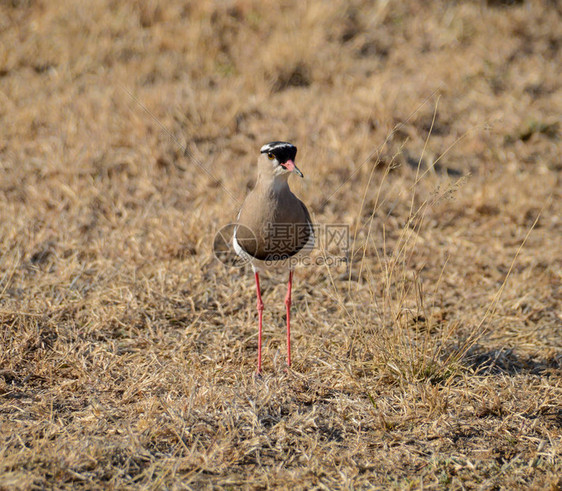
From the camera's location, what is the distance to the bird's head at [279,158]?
343 centimetres

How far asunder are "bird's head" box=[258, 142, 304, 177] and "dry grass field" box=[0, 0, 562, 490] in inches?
19.2

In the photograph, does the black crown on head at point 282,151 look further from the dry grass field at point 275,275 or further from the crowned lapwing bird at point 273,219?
the dry grass field at point 275,275

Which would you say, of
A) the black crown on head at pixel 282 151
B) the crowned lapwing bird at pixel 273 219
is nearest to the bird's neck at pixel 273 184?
the crowned lapwing bird at pixel 273 219

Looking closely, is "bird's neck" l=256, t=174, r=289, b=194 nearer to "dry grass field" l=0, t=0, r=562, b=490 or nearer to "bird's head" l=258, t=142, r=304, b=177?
A: "bird's head" l=258, t=142, r=304, b=177

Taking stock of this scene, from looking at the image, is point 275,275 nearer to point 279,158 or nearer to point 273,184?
point 273,184

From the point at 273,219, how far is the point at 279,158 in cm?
36

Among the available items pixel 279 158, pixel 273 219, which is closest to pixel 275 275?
pixel 273 219

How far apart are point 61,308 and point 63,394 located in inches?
31.7

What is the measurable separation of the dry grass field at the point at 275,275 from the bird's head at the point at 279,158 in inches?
19.2

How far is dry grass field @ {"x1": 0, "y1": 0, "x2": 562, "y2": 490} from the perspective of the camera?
294 cm


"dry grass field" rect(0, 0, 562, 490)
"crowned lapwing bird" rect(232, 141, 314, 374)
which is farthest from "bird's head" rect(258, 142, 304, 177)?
"dry grass field" rect(0, 0, 562, 490)

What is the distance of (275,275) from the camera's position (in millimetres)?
4664

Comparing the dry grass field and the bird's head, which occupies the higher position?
the bird's head

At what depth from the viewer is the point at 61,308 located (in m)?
3.96
